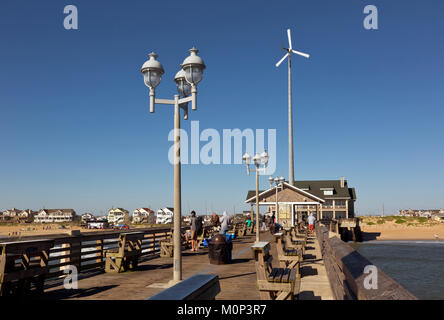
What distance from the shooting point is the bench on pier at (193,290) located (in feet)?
9.39

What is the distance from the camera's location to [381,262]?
123 feet

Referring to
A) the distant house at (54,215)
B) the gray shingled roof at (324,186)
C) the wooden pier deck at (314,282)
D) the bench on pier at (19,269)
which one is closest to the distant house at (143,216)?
the distant house at (54,215)

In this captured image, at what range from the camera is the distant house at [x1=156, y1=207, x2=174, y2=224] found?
6550 inches

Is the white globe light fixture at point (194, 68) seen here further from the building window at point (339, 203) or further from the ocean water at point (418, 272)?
the building window at point (339, 203)

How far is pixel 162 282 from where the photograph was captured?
32.6 ft

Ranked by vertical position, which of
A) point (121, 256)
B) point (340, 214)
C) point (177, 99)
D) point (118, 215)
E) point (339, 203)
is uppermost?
point (177, 99)

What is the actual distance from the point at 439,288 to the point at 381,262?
45.9 feet

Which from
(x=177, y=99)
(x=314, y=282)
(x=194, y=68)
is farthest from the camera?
(x=314, y=282)

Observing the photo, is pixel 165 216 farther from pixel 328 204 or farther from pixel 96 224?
pixel 328 204

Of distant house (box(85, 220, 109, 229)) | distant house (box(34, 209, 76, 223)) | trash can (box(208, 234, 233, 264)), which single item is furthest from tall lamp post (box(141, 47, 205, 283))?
distant house (box(34, 209, 76, 223))

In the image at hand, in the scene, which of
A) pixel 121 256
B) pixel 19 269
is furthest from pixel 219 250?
pixel 19 269

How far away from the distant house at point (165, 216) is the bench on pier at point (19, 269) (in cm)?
15840

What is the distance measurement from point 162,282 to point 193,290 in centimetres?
735
